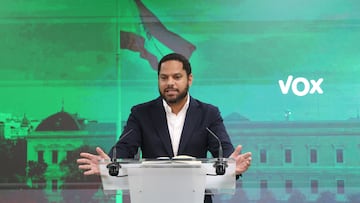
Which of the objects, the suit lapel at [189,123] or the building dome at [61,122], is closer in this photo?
the suit lapel at [189,123]

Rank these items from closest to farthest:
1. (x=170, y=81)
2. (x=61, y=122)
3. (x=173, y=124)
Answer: (x=170, y=81) < (x=173, y=124) < (x=61, y=122)

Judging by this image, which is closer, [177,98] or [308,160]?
[177,98]

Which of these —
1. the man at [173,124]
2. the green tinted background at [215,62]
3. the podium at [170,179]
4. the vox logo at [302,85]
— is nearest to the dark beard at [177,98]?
the man at [173,124]

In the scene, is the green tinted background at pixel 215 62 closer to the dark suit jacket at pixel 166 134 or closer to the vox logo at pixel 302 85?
the vox logo at pixel 302 85

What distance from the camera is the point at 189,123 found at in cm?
210

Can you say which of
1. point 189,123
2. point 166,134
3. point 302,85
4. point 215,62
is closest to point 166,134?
point 166,134

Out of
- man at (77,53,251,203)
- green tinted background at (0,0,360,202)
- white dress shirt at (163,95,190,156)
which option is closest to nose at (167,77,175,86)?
man at (77,53,251,203)

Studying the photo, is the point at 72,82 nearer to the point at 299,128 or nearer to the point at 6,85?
the point at 6,85

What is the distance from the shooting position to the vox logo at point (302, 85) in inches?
156

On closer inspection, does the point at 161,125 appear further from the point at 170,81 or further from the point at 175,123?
the point at 170,81

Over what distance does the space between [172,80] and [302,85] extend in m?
2.18

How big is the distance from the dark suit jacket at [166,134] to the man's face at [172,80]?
12 cm

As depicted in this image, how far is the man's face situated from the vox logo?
208 centimetres

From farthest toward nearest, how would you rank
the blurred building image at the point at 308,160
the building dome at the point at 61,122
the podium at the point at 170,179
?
1. the building dome at the point at 61,122
2. the blurred building image at the point at 308,160
3. the podium at the point at 170,179
